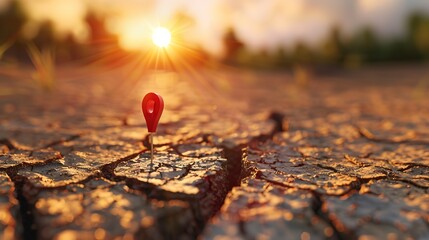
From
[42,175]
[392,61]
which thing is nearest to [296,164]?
[42,175]

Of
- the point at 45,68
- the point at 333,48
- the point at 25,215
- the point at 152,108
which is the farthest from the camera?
the point at 333,48

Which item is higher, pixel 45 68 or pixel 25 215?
pixel 45 68

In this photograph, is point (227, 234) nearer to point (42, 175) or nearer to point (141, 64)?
point (42, 175)

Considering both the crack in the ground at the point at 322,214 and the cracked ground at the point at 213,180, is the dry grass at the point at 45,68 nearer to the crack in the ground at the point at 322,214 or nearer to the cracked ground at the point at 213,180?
the cracked ground at the point at 213,180

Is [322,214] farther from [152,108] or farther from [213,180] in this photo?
[152,108]

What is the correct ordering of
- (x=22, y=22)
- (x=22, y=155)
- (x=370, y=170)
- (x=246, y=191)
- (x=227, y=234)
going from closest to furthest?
1. (x=227, y=234)
2. (x=246, y=191)
3. (x=370, y=170)
4. (x=22, y=155)
5. (x=22, y=22)

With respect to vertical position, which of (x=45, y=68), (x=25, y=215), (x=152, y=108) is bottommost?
(x=25, y=215)

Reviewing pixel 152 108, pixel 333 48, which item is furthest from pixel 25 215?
pixel 333 48

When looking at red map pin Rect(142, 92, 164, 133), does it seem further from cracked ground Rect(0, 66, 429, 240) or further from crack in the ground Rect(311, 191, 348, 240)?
crack in the ground Rect(311, 191, 348, 240)
